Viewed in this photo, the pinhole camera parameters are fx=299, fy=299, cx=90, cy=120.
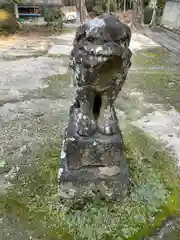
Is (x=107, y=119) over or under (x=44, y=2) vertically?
under

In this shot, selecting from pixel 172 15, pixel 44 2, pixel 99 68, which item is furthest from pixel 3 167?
pixel 44 2

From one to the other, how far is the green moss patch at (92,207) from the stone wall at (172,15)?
8.83m

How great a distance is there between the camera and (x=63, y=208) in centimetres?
211

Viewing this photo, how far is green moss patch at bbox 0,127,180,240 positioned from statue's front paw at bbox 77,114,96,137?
1.68 feet

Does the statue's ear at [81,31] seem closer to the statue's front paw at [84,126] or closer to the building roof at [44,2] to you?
the statue's front paw at [84,126]

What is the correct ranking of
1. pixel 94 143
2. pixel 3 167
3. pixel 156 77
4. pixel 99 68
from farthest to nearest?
pixel 156 77 < pixel 3 167 < pixel 94 143 < pixel 99 68

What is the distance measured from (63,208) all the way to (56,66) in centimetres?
408

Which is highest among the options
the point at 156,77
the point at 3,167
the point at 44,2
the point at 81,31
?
the point at 81,31

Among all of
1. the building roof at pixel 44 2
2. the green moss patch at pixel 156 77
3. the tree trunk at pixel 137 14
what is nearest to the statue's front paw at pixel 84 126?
the green moss patch at pixel 156 77

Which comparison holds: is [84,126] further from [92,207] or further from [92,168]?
[92,207]

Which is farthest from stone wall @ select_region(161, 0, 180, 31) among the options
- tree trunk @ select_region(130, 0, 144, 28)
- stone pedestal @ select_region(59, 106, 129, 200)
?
stone pedestal @ select_region(59, 106, 129, 200)

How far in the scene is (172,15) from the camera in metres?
10.7

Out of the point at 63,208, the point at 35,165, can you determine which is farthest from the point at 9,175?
the point at 63,208

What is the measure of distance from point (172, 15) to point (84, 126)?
9.84 metres
